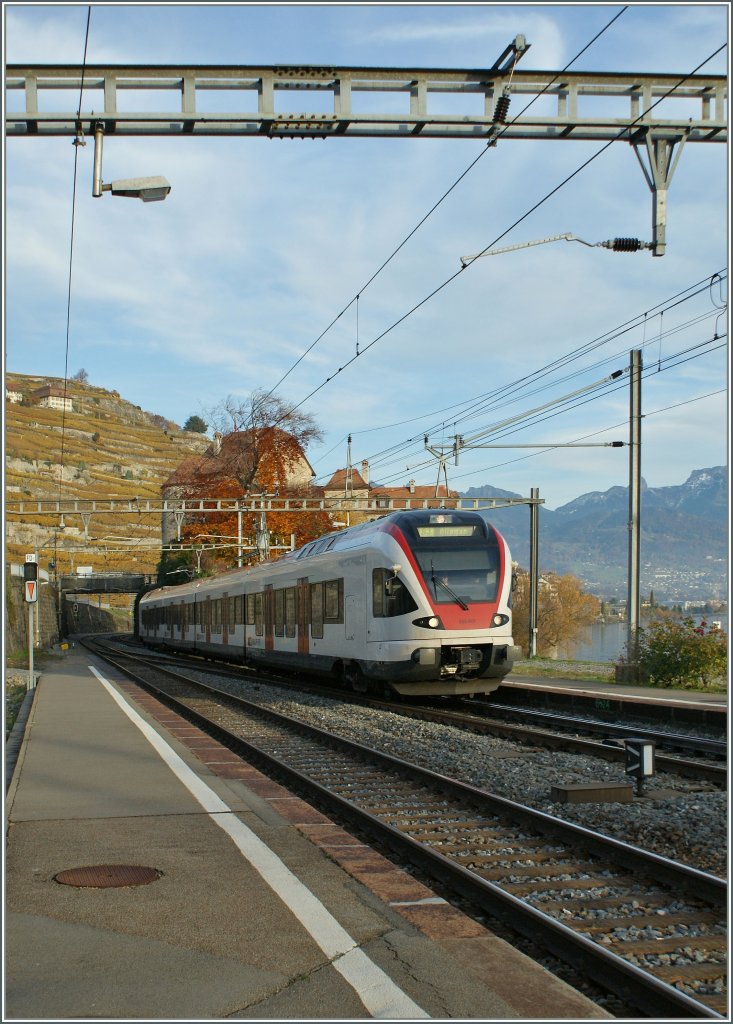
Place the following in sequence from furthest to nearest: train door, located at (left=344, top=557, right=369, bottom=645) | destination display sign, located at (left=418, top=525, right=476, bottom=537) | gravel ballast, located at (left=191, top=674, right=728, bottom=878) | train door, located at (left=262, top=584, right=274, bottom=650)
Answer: train door, located at (left=262, top=584, right=274, bottom=650), train door, located at (left=344, top=557, right=369, bottom=645), destination display sign, located at (left=418, top=525, right=476, bottom=537), gravel ballast, located at (left=191, top=674, right=728, bottom=878)

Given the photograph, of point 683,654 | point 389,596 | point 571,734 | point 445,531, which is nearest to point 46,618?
point 683,654

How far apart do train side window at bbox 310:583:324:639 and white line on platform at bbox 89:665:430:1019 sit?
1158 centimetres

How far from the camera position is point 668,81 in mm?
10281

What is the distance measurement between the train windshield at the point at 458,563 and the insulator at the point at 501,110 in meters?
7.76

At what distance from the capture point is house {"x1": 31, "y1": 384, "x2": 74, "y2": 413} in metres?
178

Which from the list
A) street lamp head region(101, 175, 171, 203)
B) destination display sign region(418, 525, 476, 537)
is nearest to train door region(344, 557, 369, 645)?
destination display sign region(418, 525, 476, 537)

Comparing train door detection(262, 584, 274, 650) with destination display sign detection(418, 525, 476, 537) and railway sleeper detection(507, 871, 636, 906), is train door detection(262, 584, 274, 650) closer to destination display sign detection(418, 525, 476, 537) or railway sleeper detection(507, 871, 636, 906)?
destination display sign detection(418, 525, 476, 537)

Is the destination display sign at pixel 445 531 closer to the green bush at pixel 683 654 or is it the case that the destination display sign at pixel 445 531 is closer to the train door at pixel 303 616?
the train door at pixel 303 616

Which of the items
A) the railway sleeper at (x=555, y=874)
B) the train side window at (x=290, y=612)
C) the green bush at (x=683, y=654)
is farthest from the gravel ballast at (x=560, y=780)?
the green bush at (x=683, y=654)

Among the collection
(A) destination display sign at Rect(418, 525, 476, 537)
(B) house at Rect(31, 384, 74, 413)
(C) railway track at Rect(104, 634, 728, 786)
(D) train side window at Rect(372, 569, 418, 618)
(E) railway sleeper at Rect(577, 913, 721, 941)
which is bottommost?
(C) railway track at Rect(104, 634, 728, 786)

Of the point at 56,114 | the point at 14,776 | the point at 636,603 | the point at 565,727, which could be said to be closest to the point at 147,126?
the point at 56,114

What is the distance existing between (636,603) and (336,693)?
7233mm

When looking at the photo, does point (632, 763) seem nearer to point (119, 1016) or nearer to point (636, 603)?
point (119, 1016)

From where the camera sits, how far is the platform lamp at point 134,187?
9734 millimetres
